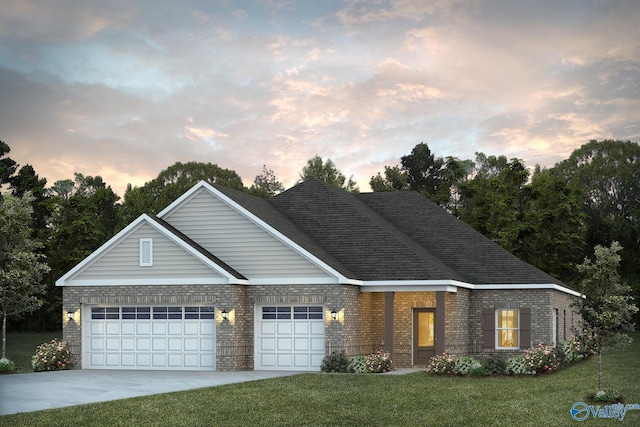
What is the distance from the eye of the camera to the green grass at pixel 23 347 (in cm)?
3501

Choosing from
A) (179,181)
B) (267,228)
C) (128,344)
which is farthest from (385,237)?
(179,181)

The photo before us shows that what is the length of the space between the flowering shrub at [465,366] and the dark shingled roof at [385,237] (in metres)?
3.81

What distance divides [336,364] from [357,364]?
0.69 meters

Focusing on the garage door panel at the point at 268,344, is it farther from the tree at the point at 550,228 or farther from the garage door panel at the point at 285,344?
the tree at the point at 550,228

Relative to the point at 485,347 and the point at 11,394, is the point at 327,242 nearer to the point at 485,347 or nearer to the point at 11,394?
the point at 485,347

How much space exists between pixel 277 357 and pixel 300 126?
16.6m

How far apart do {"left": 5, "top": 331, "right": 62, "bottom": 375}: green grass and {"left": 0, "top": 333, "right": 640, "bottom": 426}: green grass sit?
12726mm

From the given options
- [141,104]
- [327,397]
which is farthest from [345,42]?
[327,397]

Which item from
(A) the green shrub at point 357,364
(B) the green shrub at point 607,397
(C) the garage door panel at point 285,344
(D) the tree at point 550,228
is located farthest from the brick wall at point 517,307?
(D) the tree at point 550,228

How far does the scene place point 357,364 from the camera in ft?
94.3

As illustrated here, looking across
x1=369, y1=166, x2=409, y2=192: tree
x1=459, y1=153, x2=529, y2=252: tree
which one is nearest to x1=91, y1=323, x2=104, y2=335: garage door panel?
x1=459, y1=153, x2=529, y2=252: tree

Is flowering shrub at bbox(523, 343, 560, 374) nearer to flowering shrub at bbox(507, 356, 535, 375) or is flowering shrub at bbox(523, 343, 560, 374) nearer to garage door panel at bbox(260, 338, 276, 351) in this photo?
flowering shrub at bbox(507, 356, 535, 375)

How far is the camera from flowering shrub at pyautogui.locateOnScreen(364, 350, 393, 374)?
28609mm

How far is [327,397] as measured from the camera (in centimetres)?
2095
